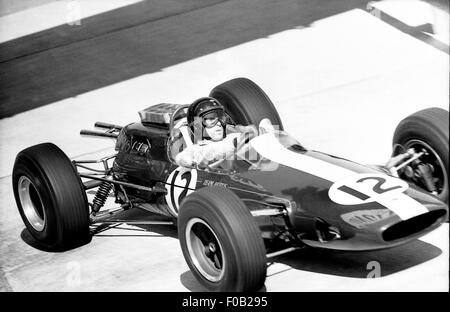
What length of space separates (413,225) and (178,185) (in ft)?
7.16

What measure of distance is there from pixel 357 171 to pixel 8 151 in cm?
498

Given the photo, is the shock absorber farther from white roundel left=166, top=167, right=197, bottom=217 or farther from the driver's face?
the driver's face

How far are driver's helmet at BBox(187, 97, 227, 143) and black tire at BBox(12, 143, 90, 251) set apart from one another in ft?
3.55

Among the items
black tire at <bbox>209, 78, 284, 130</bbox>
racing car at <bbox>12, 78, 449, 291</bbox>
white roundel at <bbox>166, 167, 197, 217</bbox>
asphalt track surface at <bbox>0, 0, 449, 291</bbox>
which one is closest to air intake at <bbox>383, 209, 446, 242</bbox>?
racing car at <bbox>12, 78, 449, 291</bbox>

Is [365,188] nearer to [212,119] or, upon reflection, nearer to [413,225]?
[413,225]

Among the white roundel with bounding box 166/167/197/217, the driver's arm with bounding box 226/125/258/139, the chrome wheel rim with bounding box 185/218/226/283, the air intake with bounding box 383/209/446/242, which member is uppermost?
the driver's arm with bounding box 226/125/258/139

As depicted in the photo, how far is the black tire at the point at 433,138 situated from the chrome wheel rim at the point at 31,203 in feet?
10.6

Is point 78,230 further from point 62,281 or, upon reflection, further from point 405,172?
point 405,172

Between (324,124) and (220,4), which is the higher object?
(220,4)

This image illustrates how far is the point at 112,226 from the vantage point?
1024 centimetres

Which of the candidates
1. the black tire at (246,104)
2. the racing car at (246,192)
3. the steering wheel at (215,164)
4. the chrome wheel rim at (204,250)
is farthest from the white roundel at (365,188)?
the black tire at (246,104)

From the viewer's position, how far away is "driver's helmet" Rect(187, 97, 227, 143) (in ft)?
30.6

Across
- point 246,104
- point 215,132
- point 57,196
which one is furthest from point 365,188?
point 57,196
